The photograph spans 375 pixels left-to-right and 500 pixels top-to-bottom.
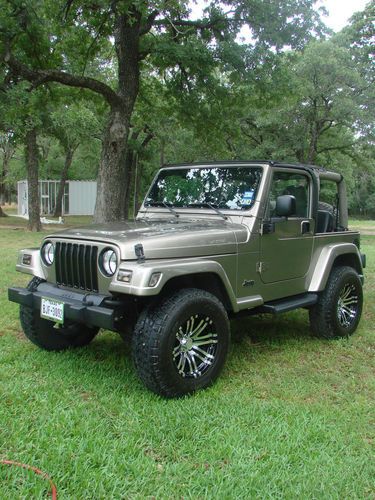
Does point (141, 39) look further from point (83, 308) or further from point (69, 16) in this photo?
point (83, 308)

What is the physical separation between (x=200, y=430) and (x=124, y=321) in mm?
990

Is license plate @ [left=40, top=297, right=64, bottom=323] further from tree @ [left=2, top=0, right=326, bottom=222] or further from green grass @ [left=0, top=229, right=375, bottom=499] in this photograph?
tree @ [left=2, top=0, right=326, bottom=222]

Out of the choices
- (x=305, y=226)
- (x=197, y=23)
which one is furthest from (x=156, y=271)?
(x=197, y=23)

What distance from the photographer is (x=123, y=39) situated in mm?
10570

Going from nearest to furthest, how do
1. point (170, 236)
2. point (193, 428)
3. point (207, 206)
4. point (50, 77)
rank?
point (193, 428)
point (170, 236)
point (207, 206)
point (50, 77)

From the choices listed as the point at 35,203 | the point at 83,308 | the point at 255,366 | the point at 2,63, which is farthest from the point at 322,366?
the point at 35,203

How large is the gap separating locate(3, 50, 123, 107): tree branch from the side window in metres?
6.48

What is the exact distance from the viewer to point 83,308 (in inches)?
137

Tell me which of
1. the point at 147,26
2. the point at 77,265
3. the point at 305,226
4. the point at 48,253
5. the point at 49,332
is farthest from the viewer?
the point at 147,26

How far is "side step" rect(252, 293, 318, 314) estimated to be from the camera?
4.39 metres

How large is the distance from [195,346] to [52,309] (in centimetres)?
114

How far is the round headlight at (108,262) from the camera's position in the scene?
138 inches

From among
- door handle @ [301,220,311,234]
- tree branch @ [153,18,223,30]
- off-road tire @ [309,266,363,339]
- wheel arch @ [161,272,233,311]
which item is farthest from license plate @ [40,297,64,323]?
tree branch @ [153,18,223,30]

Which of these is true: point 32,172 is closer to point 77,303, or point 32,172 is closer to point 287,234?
point 287,234
